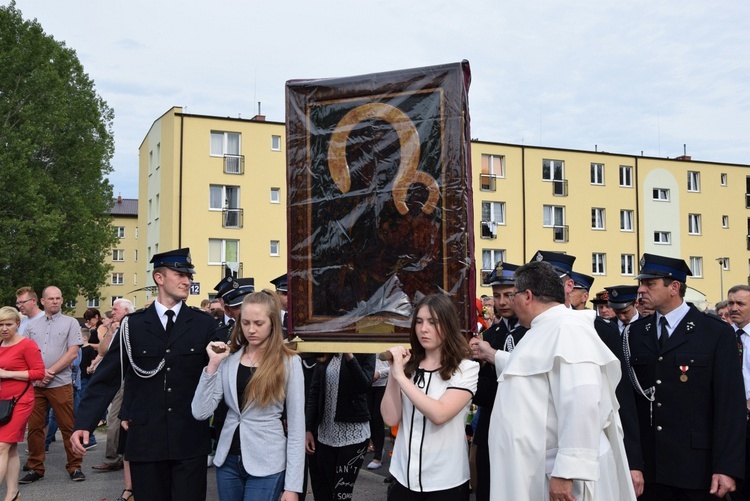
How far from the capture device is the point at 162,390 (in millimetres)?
5355

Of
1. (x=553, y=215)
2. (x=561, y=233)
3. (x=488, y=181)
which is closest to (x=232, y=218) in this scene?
(x=488, y=181)

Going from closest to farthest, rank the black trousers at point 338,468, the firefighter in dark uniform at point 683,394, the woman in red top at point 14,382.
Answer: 1. the firefighter in dark uniform at point 683,394
2. the black trousers at point 338,468
3. the woman in red top at point 14,382

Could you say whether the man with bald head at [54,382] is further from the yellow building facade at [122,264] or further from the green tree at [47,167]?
the yellow building facade at [122,264]

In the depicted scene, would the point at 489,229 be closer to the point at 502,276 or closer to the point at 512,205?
the point at 512,205

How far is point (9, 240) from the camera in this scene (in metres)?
30.4

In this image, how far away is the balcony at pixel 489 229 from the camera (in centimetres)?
3991

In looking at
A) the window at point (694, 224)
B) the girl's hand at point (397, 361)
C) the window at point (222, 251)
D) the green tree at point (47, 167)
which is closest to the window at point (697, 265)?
the window at point (694, 224)

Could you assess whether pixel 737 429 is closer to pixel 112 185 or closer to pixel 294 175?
pixel 294 175

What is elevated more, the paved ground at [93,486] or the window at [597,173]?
the window at [597,173]

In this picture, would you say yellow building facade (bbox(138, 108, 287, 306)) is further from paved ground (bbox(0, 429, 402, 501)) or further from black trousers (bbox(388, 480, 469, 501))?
black trousers (bbox(388, 480, 469, 501))

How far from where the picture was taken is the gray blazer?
4.89 m

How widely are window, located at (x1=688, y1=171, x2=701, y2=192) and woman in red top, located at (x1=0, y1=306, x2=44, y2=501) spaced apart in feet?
146

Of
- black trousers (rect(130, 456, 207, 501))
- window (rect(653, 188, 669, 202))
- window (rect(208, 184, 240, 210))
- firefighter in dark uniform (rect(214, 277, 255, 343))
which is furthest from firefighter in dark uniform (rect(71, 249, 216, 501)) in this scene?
window (rect(653, 188, 669, 202))

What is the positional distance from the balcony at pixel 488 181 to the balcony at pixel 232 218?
12.6 metres
